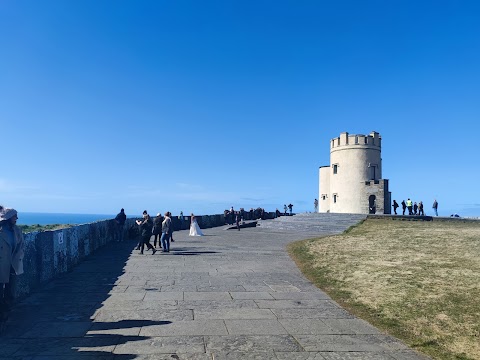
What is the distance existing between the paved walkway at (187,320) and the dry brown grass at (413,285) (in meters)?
0.63

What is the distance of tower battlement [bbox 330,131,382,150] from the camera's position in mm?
50656

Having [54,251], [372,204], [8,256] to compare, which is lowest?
[54,251]

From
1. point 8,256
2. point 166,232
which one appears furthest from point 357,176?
point 8,256

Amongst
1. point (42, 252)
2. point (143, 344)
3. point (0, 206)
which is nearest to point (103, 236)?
point (42, 252)

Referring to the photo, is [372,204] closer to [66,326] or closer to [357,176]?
[357,176]

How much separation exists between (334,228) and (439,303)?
24632 millimetres

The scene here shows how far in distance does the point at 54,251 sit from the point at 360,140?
4375cm

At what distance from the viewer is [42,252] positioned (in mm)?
11133

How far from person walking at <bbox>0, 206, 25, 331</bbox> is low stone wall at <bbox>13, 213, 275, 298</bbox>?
0.17 m

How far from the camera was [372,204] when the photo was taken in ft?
160

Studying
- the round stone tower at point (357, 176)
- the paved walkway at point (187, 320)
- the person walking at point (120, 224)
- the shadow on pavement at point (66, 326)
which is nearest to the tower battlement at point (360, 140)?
the round stone tower at point (357, 176)

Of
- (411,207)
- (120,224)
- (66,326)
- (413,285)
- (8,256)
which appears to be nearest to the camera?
(8,256)

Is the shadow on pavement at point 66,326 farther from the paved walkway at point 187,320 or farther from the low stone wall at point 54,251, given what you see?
the low stone wall at point 54,251

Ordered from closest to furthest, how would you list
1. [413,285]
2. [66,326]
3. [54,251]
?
[66,326]
[413,285]
[54,251]
